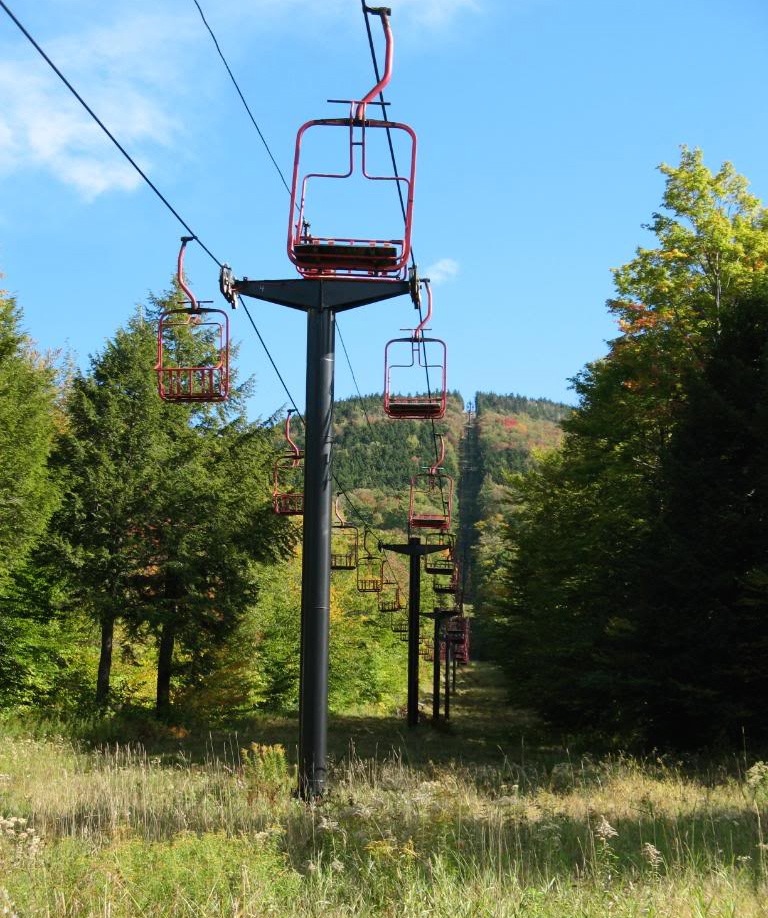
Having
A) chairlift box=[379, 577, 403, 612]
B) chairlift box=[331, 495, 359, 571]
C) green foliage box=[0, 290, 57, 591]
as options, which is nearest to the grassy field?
chairlift box=[331, 495, 359, 571]

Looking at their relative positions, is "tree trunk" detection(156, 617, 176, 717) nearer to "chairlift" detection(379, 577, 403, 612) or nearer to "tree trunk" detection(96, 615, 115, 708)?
"tree trunk" detection(96, 615, 115, 708)

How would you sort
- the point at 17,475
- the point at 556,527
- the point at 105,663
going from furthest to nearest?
the point at 556,527
the point at 105,663
the point at 17,475

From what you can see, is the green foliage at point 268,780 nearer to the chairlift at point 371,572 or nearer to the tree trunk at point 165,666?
the chairlift at point 371,572

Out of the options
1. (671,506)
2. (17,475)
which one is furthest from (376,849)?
(17,475)

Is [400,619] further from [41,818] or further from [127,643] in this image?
[41,818]

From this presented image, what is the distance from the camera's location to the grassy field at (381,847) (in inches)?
233

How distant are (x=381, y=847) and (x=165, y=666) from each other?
87.4 feet

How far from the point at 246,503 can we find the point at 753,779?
23.6m

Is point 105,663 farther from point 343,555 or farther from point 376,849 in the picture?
point 376,849

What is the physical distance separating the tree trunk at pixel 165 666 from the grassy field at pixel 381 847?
62.2ft

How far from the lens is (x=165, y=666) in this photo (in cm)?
3225

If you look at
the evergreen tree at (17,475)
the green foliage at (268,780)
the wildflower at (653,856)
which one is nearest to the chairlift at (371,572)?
the evergreen tree at (17,475)

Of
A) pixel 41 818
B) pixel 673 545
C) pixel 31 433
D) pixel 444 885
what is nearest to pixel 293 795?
pixel 41 818

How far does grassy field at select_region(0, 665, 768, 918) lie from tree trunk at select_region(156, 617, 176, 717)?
18972mm
